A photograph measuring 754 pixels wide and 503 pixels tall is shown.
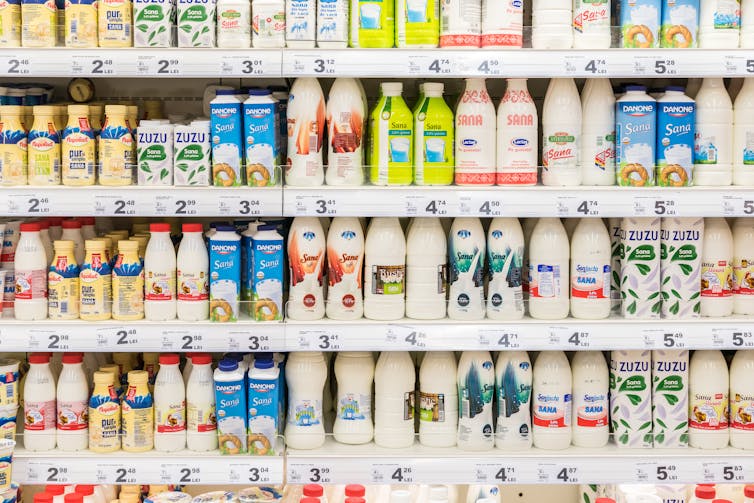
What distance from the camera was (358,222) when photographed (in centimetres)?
271

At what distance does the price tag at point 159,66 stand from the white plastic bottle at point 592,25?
Answer: 1135 millimetres

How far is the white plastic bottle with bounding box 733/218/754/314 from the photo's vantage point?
2725 mm

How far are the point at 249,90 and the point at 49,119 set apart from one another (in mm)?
597

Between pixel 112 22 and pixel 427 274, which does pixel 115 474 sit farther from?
pixel 112 22

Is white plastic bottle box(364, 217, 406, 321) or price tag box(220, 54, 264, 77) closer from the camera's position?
price tag box(220, 54, 264, 77)

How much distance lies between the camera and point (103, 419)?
8.74 ft

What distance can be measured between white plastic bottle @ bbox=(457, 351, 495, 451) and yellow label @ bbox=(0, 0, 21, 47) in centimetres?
161

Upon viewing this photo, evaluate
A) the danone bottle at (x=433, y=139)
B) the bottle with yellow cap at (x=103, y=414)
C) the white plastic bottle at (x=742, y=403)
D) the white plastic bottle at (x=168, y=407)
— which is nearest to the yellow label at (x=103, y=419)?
the bottle with yellow cap at (x=103, y=414)

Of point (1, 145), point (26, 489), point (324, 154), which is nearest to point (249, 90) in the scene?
point (324, 154)

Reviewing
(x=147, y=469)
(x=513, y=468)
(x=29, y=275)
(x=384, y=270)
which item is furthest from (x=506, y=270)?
(x=29, y=275)

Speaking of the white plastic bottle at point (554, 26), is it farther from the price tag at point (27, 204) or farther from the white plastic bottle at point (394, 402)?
the price tag at point (27, 204)

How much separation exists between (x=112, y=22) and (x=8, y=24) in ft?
0.99

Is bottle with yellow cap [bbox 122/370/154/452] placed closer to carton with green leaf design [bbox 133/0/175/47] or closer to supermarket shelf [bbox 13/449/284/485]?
supermarket shelf [bbox 13/449/284/485]

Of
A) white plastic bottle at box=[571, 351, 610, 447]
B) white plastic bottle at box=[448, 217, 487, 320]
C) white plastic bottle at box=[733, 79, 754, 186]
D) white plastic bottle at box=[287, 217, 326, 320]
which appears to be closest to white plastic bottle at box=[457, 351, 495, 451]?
white plastic bottle at box=[448, 217, 487, 320]
